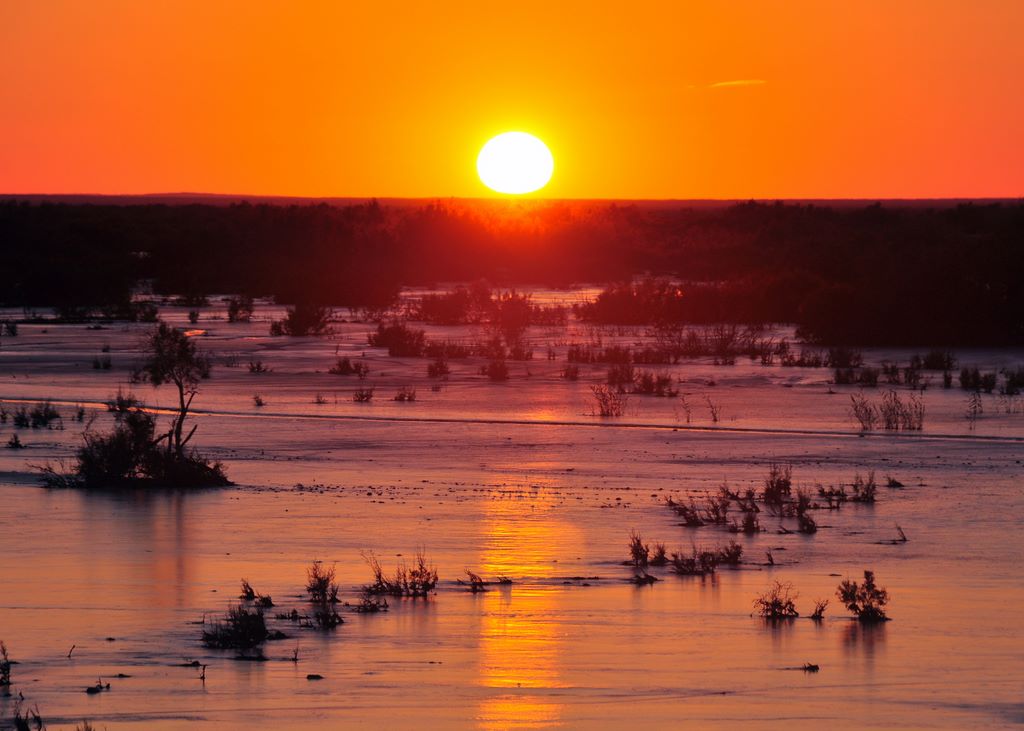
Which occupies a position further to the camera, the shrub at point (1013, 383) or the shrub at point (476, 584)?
the shrub at point (1013, 383)

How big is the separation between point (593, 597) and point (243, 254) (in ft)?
223

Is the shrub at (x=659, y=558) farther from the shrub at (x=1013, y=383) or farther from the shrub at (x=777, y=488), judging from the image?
the shrub at (x=1013, y=383)

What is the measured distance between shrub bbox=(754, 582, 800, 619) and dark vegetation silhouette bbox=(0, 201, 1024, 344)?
27997 millimetres

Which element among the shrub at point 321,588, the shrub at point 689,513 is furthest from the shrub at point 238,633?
the shrub at point 689,513

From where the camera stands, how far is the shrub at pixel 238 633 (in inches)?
404

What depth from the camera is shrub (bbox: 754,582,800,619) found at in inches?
444

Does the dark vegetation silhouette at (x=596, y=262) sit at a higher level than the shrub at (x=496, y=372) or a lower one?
higher

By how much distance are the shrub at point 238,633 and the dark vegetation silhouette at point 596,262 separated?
30.1m

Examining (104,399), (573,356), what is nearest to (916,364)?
(573,356)

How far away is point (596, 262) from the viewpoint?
80438 mm

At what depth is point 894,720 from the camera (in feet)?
28.6

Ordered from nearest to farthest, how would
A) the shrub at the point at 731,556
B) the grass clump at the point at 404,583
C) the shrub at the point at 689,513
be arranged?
the grass clump at the point at 404,583, the shrub at the point at 731,556, the shrub at the point at 689,513

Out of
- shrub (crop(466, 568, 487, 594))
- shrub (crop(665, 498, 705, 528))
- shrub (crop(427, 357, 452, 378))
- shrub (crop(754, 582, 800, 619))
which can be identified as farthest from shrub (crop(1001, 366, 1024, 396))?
shrub (crop(466, 568, 487, 594))

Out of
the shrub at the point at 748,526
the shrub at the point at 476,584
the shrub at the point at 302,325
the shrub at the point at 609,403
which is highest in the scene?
the shrub at the point at 302,325
